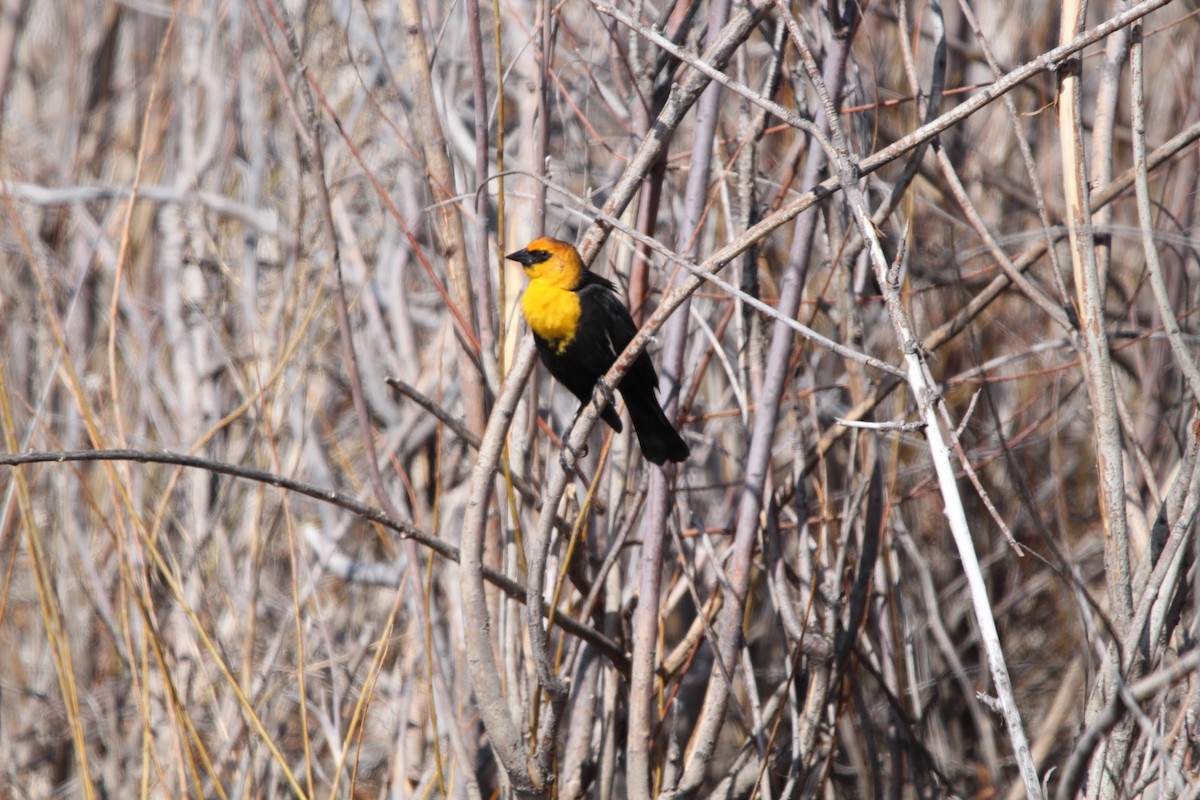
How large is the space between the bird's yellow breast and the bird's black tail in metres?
0.32

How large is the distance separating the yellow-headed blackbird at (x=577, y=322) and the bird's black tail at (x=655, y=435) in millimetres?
51

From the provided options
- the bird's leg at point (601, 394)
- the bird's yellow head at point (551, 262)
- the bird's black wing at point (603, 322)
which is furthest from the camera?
the bird's black wing at point (603, 322)

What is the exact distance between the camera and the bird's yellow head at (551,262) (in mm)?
2518

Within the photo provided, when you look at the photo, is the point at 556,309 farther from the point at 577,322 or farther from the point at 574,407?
the point at 574,407

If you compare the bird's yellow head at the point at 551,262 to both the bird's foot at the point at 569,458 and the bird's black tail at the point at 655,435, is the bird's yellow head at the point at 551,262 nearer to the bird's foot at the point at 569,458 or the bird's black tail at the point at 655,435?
the bird's black tail at the point at 655,435

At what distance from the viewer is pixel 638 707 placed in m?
2.20

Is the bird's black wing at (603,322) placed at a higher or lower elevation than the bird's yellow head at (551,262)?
lower

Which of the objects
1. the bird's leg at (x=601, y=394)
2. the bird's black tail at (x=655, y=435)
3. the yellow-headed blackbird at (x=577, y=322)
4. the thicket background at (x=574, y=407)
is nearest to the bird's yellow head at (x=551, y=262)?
the yellow-headed blackbird at (x=577, y=322)

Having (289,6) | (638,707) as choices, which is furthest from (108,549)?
(638,707)

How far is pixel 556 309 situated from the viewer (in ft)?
8.84

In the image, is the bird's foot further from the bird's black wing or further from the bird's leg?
the bird's black wing

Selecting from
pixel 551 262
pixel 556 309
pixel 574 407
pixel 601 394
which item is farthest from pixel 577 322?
pixel 574 407

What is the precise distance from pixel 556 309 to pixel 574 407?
49.9 inches

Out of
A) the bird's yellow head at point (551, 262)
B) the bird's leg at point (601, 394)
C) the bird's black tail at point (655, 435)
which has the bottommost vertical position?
the bird's black tail at point (655, 435)
